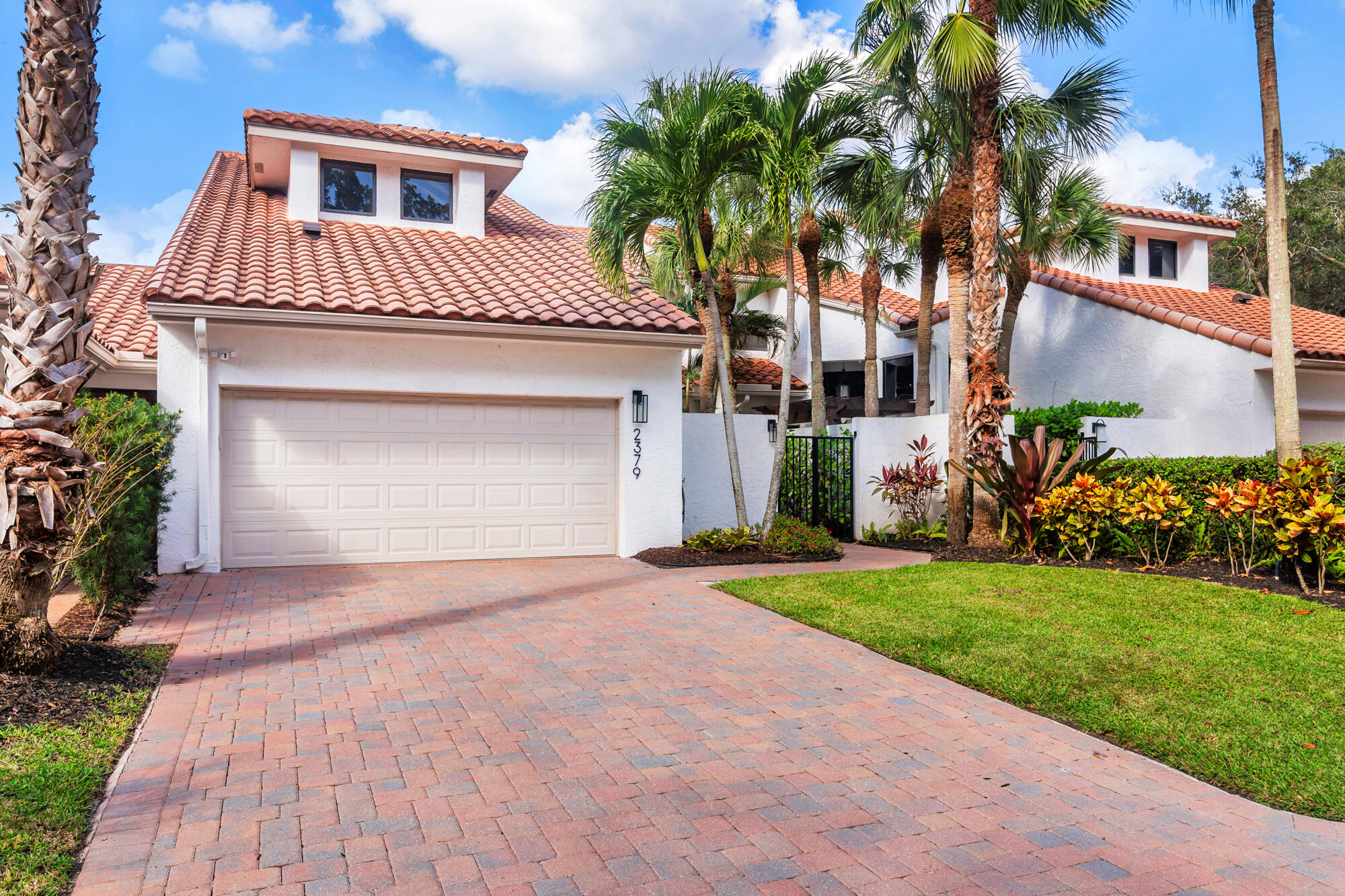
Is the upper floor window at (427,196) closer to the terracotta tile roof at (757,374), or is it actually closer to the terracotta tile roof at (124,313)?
the terracotta tile roof at (124,313)

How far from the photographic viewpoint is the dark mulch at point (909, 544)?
1340 cm

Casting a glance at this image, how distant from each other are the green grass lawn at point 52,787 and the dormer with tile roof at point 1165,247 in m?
20.9

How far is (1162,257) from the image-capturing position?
862 inches

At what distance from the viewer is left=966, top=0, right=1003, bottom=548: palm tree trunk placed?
462 inches

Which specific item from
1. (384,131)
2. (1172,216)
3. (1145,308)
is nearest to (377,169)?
(384,131)

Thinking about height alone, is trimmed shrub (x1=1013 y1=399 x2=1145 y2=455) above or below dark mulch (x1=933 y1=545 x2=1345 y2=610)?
above

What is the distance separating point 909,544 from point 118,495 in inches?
423

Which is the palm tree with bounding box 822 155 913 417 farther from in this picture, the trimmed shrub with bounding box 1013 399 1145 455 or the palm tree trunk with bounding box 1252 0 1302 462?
the palm tree trunk with bounding box 1252 0 1302 462

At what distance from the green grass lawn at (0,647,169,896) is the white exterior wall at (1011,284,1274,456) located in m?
14.4

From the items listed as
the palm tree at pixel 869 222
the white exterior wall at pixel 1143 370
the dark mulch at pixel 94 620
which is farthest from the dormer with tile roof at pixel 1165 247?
the dark mulch at pixel 94 620

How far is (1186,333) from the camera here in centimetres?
1647

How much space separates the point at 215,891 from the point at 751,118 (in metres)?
10.3

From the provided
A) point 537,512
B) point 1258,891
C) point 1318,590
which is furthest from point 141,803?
point 1318,590

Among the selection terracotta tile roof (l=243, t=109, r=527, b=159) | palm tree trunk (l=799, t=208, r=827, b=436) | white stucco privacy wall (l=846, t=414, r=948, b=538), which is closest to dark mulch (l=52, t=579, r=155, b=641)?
terracotta tile roof (l=243, t=109, r=527, b=159)
